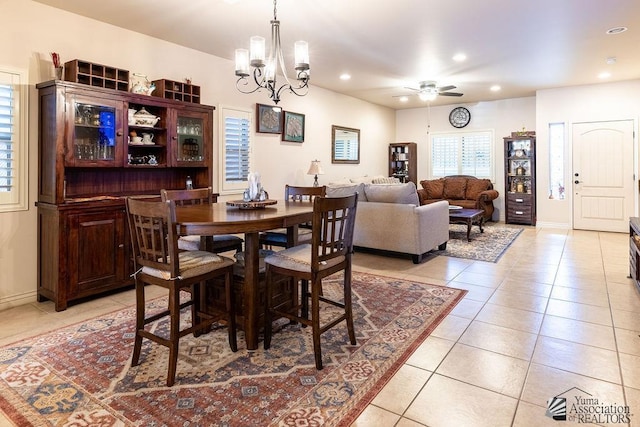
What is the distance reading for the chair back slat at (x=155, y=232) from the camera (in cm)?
203

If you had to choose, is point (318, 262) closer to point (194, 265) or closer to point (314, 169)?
point (194, 265)

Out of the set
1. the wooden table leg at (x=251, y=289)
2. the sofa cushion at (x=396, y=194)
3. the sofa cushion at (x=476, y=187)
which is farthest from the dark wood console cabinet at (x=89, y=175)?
the sofa cushion at (x=476, y=187)

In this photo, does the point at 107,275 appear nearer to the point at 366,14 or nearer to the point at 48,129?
the point at 48,129

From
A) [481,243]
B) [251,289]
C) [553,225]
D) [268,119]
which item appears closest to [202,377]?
[251,289]

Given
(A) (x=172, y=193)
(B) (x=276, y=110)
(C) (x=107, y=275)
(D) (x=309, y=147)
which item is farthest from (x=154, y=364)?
(D) (x=309, y=147)

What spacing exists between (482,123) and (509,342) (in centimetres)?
723

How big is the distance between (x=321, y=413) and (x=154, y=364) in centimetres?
111

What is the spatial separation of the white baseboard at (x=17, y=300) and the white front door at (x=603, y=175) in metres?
8.48

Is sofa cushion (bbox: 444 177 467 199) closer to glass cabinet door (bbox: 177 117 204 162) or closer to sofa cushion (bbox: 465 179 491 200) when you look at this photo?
sofa cushion (bbox: 465 179 491 200)

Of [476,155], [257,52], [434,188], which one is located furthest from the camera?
[476,155]

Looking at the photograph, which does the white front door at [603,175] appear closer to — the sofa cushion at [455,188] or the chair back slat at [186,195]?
the sofa cushion at [455,188]

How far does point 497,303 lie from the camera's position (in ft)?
11.1

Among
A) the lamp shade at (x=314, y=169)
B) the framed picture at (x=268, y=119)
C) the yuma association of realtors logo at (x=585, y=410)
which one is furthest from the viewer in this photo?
the lamp shade at (x=314, y=169)

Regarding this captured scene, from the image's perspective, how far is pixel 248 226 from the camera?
222 centimetres
